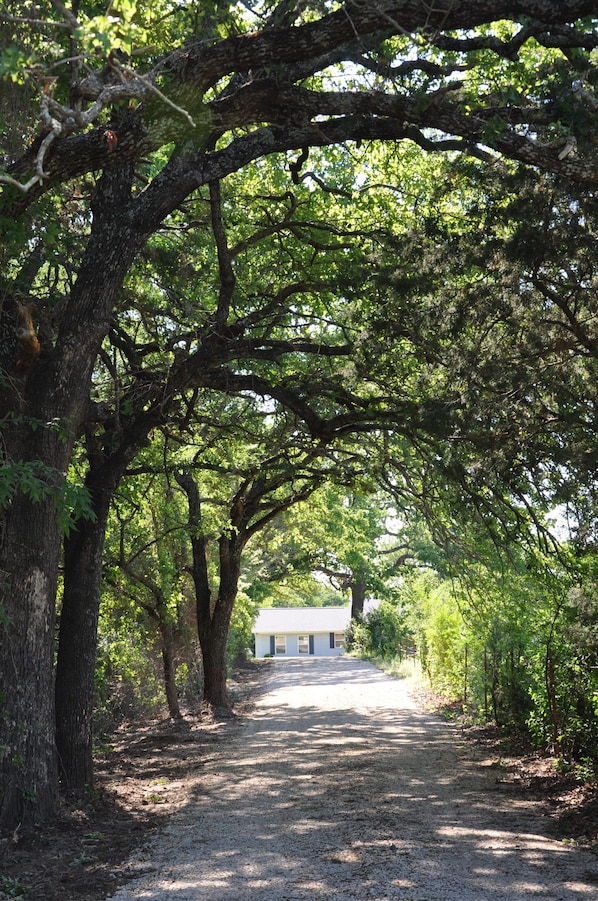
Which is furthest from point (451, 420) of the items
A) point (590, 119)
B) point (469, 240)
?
point (590, 119)

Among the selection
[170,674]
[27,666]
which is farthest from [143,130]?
[170,674]

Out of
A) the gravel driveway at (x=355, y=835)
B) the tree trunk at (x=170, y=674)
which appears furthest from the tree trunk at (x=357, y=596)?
the gravel driveway at (x=355, y=835)

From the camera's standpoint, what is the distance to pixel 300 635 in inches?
2916

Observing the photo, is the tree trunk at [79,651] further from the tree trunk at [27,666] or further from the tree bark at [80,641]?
the tree trunk at [27,666]

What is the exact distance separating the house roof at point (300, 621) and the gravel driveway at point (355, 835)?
5843 centimetres

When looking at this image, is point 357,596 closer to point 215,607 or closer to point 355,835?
point 215,607

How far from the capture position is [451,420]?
28.9 ft

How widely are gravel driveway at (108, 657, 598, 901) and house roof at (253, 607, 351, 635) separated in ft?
192

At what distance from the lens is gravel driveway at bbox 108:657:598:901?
6066mm

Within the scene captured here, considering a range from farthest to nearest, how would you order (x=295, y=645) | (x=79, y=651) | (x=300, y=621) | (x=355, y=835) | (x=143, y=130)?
1. (x=300, y=621)
2. (x=295, y=645)
3. (x=79, y=651)
4. (x=355, y=835)
5. (x=143, y=130)

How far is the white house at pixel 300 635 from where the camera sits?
73.0m

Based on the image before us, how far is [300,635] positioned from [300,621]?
47.6 inches

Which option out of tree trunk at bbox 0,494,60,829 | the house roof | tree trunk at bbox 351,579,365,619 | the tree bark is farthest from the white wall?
tree trunk at bbox 0,494,60,829

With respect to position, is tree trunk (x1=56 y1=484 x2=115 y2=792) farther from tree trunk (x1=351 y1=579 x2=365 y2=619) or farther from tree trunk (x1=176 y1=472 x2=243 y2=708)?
tree trunk (x1=351 y1=579 x2=365 y2=619)
